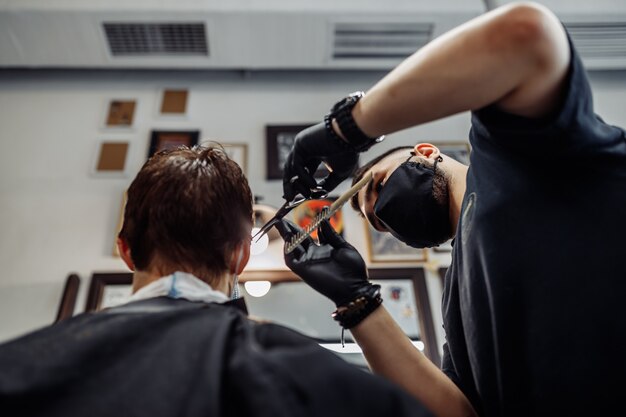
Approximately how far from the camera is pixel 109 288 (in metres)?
2.44

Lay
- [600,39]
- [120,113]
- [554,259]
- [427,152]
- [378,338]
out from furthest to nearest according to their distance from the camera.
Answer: [120,113]
[600,39]
[427,152]
[378,338]
[554,259]

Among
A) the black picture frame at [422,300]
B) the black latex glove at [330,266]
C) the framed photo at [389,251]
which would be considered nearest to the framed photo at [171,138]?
the framed photo at [389,251]

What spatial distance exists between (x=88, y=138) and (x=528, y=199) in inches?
115

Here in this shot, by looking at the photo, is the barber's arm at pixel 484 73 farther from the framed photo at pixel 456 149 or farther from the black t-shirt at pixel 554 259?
the framed photo at pixel 456 149

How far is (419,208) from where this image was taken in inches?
53.7

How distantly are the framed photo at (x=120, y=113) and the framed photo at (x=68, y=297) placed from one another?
114 cm

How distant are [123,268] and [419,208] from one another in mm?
1849

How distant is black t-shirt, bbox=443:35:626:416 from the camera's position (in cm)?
87

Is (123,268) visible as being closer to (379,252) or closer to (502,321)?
(379,252)

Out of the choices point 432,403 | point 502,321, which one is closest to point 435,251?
point 432,403

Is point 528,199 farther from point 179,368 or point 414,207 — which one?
point 179,368

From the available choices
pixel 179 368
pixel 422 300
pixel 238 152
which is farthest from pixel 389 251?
pixel 179 368

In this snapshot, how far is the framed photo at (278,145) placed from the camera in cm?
286

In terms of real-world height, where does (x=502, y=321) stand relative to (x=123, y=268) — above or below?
below
